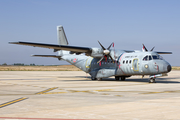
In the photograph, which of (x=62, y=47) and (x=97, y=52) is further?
(x=97, y=52)

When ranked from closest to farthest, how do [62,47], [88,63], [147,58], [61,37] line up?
[147,58] → [62,47] → [88,63] → [61,37]

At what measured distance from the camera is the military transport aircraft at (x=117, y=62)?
2414 cm

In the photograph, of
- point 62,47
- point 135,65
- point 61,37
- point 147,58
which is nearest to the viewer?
point 147,58

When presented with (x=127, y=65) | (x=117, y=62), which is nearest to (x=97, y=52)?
(x=117, y=62)

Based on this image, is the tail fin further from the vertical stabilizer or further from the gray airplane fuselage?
the gray airplane fuselage

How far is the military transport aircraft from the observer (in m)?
24.1

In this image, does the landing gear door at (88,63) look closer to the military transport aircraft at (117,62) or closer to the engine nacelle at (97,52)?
the military transport aircraft at (117,62)

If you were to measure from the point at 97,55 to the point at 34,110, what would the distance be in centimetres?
2045

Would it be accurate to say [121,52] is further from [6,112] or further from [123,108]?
[6,112]

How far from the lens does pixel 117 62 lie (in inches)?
1097

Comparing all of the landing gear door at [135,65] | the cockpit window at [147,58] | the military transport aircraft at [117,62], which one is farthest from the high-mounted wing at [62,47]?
the cockpit window at [147,58]

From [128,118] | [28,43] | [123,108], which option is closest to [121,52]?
[28,43]

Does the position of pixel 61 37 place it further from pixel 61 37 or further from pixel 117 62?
pixel 117 62

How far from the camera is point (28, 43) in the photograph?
84.4 ft
